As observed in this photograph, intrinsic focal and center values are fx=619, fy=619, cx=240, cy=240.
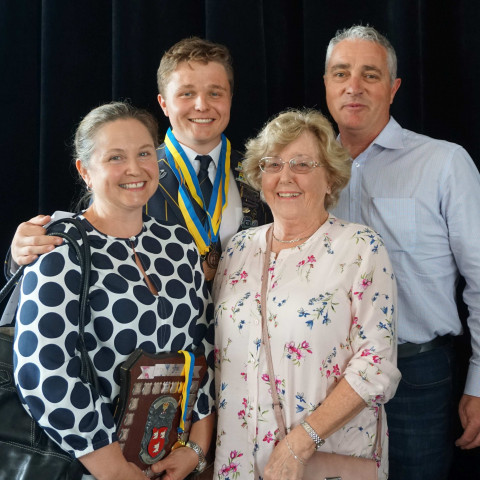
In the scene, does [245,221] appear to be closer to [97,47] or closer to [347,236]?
[347,236]

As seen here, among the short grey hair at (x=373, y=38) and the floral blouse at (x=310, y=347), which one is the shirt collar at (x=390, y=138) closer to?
the short grey hair at (x=373, y=38)

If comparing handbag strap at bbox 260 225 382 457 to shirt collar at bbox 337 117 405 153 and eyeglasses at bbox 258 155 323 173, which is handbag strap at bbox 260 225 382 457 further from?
shirt collar at bbox 337 117 405 153

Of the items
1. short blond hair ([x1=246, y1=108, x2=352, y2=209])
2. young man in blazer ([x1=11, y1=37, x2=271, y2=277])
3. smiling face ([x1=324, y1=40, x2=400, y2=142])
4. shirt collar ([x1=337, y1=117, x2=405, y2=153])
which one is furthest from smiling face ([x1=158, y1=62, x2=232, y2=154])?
shirt collar ([x1=337, y1=117, x2=405, y2=153])

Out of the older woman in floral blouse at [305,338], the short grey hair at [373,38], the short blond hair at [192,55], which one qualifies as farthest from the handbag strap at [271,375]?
the short grey hair at [373,38]

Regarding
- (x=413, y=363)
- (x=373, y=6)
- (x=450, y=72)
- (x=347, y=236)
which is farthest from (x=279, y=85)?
(x=413, y=363)

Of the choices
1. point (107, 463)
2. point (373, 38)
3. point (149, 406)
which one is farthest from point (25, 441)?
point (373, 38)

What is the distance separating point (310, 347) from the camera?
1.63 meters

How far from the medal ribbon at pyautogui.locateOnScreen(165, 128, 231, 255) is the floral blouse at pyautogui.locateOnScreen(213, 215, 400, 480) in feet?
1.17

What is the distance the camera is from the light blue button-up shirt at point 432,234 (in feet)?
6.55

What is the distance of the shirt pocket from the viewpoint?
80.2 inches

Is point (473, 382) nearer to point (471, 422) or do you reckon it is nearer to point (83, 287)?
point (471, 422)

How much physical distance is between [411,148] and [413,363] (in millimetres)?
722

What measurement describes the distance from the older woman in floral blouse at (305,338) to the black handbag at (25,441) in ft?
1.45

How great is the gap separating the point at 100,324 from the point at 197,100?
94 centimetres
